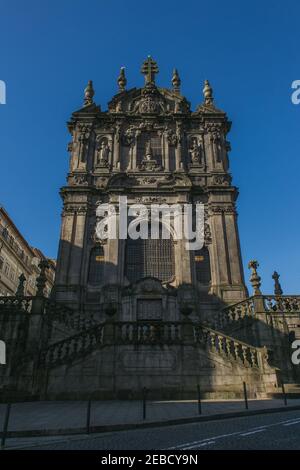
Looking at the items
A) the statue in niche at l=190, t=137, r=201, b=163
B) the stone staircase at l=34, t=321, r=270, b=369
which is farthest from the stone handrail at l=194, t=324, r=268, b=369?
the statue in niche at l=190, t=137, r=201, b=163

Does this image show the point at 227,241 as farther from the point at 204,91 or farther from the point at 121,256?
the point at 204,91

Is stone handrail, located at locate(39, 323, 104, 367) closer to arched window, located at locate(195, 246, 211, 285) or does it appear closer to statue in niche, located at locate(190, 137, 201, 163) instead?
arched window, located at locate(195, 246, 211, 285)

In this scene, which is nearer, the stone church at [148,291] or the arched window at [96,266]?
the stone church at [148,291]

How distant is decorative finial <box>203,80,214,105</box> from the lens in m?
31.4

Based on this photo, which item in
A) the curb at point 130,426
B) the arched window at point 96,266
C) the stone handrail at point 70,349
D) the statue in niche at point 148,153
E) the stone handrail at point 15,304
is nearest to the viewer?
the curb at point 130,426

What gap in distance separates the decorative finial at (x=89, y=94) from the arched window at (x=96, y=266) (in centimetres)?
1487

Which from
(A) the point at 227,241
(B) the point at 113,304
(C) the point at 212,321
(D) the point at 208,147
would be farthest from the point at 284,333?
(D) the point at 208,147

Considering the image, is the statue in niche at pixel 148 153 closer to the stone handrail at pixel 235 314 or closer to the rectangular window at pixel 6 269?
the stone handrail at pixel 235 314

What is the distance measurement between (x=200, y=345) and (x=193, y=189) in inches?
567

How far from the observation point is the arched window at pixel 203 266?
23094mm

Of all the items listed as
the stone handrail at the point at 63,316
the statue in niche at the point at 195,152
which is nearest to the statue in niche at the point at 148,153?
the statue in niche at the point at 195,152

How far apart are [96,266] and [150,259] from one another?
3845mm

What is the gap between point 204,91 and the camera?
3225cm

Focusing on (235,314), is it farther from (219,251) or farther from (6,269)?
(6,269)
